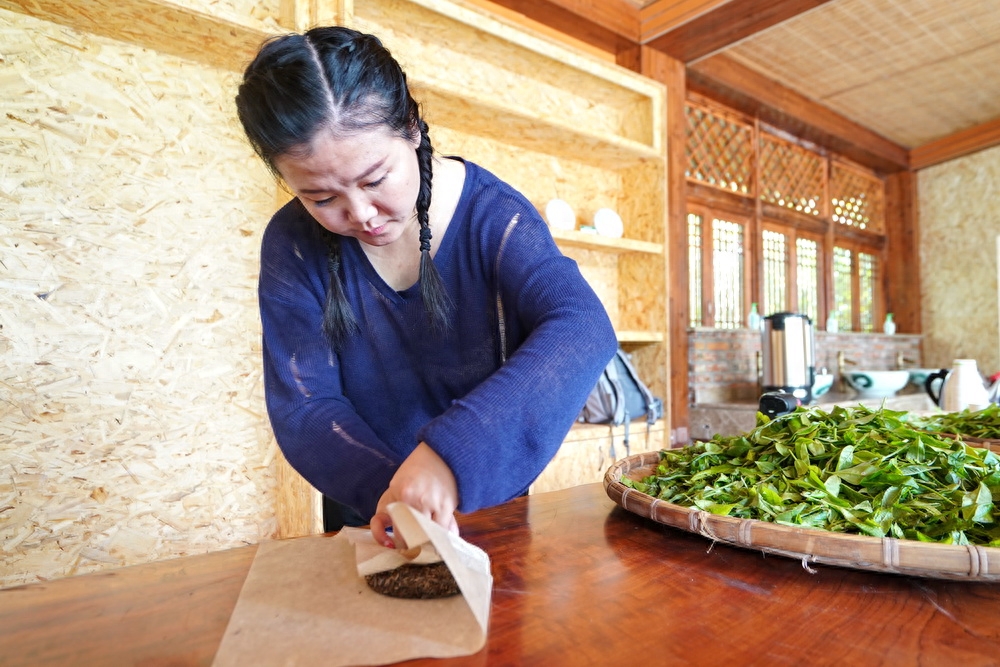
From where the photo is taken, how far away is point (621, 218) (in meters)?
3.47

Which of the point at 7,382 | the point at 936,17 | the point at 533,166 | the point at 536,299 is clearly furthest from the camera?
the point at 936,17

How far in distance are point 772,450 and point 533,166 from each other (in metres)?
2.43

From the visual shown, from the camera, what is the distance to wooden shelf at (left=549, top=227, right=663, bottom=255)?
282 cm

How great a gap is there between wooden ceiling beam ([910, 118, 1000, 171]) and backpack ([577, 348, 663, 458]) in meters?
4.32

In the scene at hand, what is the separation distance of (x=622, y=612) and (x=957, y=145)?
251 inches

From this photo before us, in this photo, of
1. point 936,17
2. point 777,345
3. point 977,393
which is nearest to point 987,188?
point 936,17

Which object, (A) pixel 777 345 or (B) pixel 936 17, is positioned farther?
(B) pixel 936 17

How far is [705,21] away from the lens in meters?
3.19

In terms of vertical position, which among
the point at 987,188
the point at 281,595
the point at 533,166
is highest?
the point at 987,188

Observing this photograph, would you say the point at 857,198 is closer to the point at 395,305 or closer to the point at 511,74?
the point at 511,74

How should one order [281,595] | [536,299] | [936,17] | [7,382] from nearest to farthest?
[281,595]
[536,299]
[7,382]
[936,17]

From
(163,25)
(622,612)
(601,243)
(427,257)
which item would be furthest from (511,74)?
(622,612)

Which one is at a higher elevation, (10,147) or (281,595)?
(10,147)

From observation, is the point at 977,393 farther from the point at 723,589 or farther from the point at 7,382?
the point at 7,382
